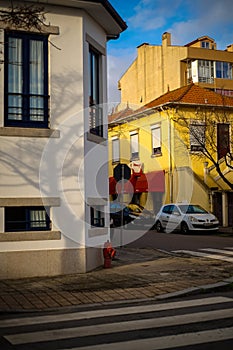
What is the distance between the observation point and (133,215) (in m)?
32.6

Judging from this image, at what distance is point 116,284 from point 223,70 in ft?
142

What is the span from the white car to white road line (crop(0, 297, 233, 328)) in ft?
55.2

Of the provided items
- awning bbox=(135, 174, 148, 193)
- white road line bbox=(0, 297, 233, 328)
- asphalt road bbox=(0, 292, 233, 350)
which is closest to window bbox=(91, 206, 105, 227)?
asphalt road bbox=(0, 292, 233, 350)

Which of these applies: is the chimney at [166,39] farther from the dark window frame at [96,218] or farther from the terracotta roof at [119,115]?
the dark window frame at [96,218]

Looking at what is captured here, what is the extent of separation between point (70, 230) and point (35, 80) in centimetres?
353

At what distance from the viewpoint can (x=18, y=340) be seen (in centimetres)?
647

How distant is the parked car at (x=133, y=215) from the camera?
31.2m

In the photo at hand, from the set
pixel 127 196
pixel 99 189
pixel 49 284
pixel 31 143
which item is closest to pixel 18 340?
pixel 49 284

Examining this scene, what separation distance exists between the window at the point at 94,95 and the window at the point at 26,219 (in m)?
2.54

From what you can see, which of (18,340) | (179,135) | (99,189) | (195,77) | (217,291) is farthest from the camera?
(195,77)

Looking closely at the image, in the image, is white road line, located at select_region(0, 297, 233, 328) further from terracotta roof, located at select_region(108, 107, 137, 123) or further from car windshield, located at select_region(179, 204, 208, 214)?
terracotta roof, located at select_region(108, 107, 137, 123)

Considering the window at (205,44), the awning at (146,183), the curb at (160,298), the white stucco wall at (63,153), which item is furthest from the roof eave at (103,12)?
the window at (205,44)

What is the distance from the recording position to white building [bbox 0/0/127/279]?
37.9 ft

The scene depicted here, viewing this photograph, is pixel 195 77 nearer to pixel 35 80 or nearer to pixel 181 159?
pixel 181 159
